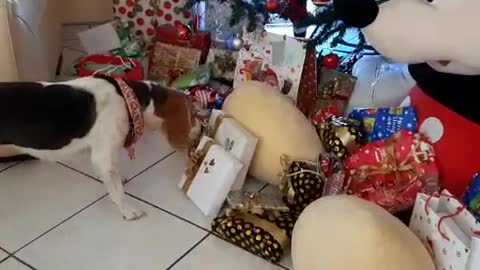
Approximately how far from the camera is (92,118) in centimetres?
149

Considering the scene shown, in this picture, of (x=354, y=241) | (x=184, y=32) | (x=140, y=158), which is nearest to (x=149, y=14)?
(x=184, y=32)

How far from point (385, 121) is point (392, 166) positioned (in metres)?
0.15

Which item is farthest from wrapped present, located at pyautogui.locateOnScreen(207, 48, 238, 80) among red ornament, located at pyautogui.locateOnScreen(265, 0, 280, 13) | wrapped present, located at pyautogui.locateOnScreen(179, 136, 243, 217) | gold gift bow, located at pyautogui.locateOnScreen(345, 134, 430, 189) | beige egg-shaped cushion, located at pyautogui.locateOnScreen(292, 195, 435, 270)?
beige egg-shaped cushion, located at pyautogui.locateOnScreen(292, 195, 435, 270)

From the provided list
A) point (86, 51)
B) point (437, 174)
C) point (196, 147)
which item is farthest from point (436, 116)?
point (86, 51)

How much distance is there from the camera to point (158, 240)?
1481mm

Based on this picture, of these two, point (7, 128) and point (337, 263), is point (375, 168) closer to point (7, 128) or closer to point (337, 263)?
point (337, 263)

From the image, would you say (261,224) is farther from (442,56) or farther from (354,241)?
(442,56)

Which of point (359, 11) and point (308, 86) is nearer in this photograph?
point (359, 11)

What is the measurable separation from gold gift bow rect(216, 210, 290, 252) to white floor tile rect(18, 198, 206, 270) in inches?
3.4

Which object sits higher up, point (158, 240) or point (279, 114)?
point (279, 114)

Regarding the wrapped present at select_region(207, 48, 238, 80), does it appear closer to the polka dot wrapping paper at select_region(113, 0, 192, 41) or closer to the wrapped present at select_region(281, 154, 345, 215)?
the polka dot wrapping paper at select_region(113, 0, 192, 41)

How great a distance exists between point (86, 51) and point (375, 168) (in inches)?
56.6

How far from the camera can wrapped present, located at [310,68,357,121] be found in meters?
1.89

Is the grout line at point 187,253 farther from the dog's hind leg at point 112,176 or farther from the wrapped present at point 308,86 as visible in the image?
the wrapped present at point 308,86
